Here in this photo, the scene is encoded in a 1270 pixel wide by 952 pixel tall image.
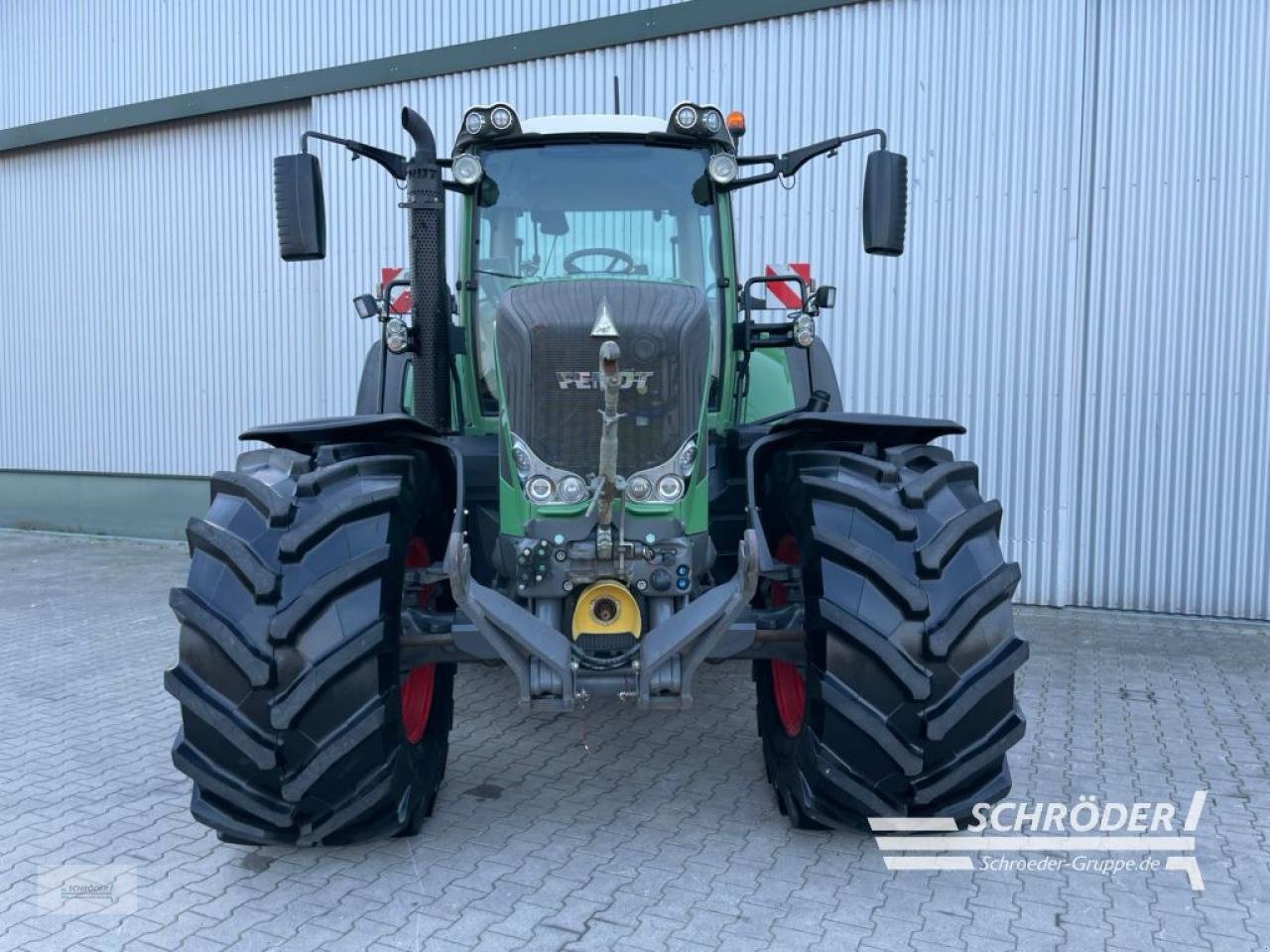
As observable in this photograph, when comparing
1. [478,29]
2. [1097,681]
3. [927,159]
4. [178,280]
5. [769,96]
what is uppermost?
[478,29]

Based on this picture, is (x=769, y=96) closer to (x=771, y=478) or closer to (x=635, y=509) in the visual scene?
(x=771, y=478)

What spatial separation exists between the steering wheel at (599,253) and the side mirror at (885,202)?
0.95 meters

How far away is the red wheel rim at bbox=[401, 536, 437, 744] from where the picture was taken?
12.3 ft

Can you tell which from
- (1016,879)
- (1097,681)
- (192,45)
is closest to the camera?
(1016,879)

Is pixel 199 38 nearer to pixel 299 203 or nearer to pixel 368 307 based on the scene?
pixel 368 307

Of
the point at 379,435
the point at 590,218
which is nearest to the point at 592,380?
the point at 379,435

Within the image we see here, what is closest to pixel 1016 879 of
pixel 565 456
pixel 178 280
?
pixel 565 456

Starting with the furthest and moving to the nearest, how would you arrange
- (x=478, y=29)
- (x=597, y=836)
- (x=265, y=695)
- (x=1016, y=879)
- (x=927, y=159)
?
(x=478, y=29) → (x=927, y=159) → (x=597, y=836) → (x=1016, y=879) → (x=265, y=695)

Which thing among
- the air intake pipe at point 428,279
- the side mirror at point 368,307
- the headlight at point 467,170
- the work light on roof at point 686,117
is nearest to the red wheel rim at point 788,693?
the air intake pipe at point 428,279

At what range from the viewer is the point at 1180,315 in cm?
684

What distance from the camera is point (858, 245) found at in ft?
25.4

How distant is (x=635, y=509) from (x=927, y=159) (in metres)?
5.16

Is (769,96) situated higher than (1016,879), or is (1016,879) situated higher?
(769,96)

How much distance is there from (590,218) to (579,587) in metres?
1.54
